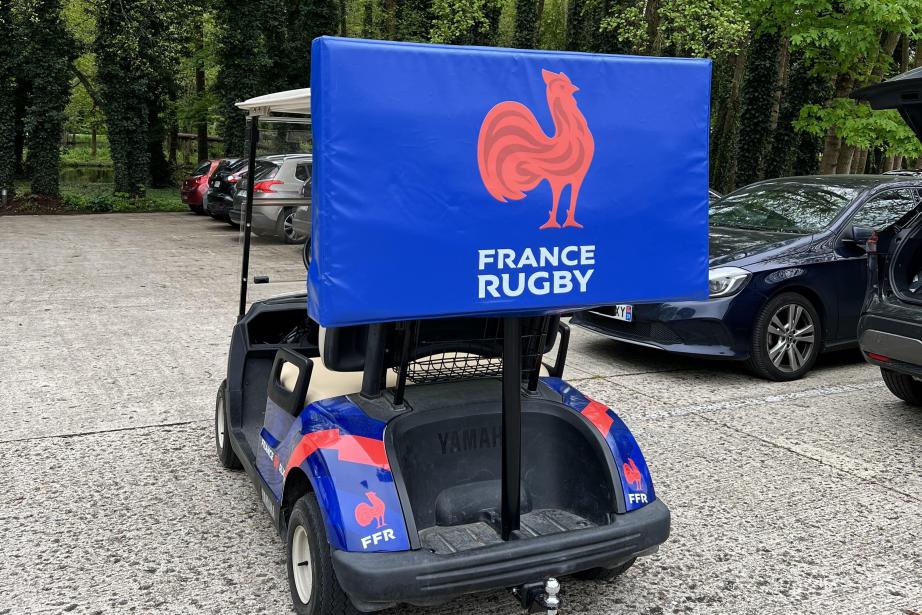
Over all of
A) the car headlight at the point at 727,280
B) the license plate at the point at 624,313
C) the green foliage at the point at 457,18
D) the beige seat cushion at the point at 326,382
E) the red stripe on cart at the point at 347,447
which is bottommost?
the license plate at the point at 624,313

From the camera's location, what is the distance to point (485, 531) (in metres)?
3.29

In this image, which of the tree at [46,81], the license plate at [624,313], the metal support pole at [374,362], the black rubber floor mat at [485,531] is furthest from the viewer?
the tree at [46,81]

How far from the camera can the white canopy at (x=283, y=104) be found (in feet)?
13.6

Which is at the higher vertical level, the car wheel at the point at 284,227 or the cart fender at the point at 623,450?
the cart fender at the point at 623,450

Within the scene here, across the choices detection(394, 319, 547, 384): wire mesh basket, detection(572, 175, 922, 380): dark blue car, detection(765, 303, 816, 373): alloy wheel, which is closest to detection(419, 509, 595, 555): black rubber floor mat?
detection(394, 319, 547, 384): wire mesh basket

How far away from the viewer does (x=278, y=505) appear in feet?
11.5

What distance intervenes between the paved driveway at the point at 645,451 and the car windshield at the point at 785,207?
1.27 m

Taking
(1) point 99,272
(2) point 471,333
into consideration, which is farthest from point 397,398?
(1) point 99,272

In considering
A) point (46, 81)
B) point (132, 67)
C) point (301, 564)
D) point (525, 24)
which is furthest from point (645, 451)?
point (525, 24)

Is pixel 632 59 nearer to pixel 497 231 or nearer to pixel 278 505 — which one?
pixel 497 231

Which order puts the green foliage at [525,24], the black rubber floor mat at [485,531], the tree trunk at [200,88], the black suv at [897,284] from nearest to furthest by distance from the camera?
the black rubber floor mat at [485,531] → the black suv at [897,284] → the green foliage at [525,24] → the tree trunk at [200,88]

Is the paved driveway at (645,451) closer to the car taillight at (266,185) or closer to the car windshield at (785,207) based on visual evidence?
the car windshield at (785,207)

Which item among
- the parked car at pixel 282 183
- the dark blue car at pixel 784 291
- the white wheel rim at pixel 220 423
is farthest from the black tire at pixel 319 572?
the dark blue car at pixel 784 291

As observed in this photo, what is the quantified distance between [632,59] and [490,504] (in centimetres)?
174
